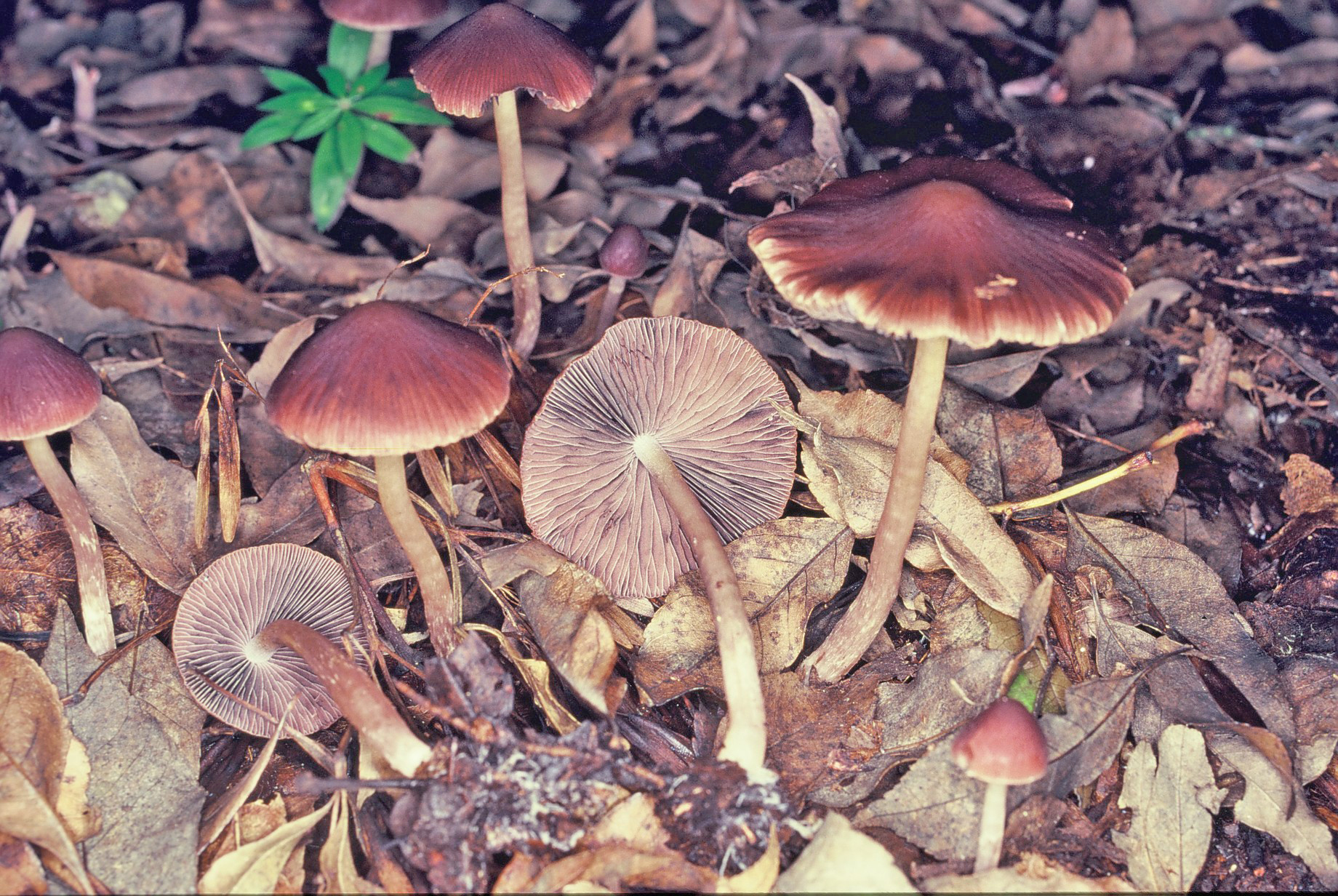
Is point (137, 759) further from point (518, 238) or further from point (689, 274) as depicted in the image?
point (689, 274)

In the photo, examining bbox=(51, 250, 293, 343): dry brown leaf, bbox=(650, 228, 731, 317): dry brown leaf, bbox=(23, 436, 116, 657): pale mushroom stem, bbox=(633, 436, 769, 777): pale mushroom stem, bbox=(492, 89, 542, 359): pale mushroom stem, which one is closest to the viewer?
bbox=(633, 436, 769, 777): pale mushroom stem

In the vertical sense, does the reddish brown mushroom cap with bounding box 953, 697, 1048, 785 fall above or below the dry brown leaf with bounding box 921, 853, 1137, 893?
above

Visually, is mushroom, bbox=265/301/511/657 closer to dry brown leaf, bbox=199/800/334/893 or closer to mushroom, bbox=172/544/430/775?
mushroom, bbox=172/544/430/775

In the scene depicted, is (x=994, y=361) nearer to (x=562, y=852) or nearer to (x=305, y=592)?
A: (x=562, y=852)

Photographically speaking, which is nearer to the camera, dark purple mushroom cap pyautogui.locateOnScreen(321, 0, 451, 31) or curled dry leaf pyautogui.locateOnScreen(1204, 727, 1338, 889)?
curled dry leaf pyautogui.locateOnScreen(1204, 727, 1338, 889)

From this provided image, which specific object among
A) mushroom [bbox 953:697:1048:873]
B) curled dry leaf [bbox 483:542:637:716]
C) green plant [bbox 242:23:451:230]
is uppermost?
green plant [bbox 242:23:451:230]

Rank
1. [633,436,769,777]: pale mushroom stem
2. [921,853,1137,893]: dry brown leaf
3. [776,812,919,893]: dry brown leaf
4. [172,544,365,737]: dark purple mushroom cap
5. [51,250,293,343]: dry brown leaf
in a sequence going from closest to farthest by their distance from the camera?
[776,812,919,893]: dry brown leaf
[921,853,1137,893]: dry brown leaf
[633,436,769,777]: pale mushroom stem
[172,544,365,737]: dark purple mushroom cap
[51,250,293,343]: dry brown leaf

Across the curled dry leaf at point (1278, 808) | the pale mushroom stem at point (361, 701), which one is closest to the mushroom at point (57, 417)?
the pale mushroom stem at point (361, 701)

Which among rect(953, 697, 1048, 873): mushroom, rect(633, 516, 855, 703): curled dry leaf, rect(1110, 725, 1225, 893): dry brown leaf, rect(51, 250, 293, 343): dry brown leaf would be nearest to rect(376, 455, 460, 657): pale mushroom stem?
rect(633, 516, 855, 703): curled dry leaf
